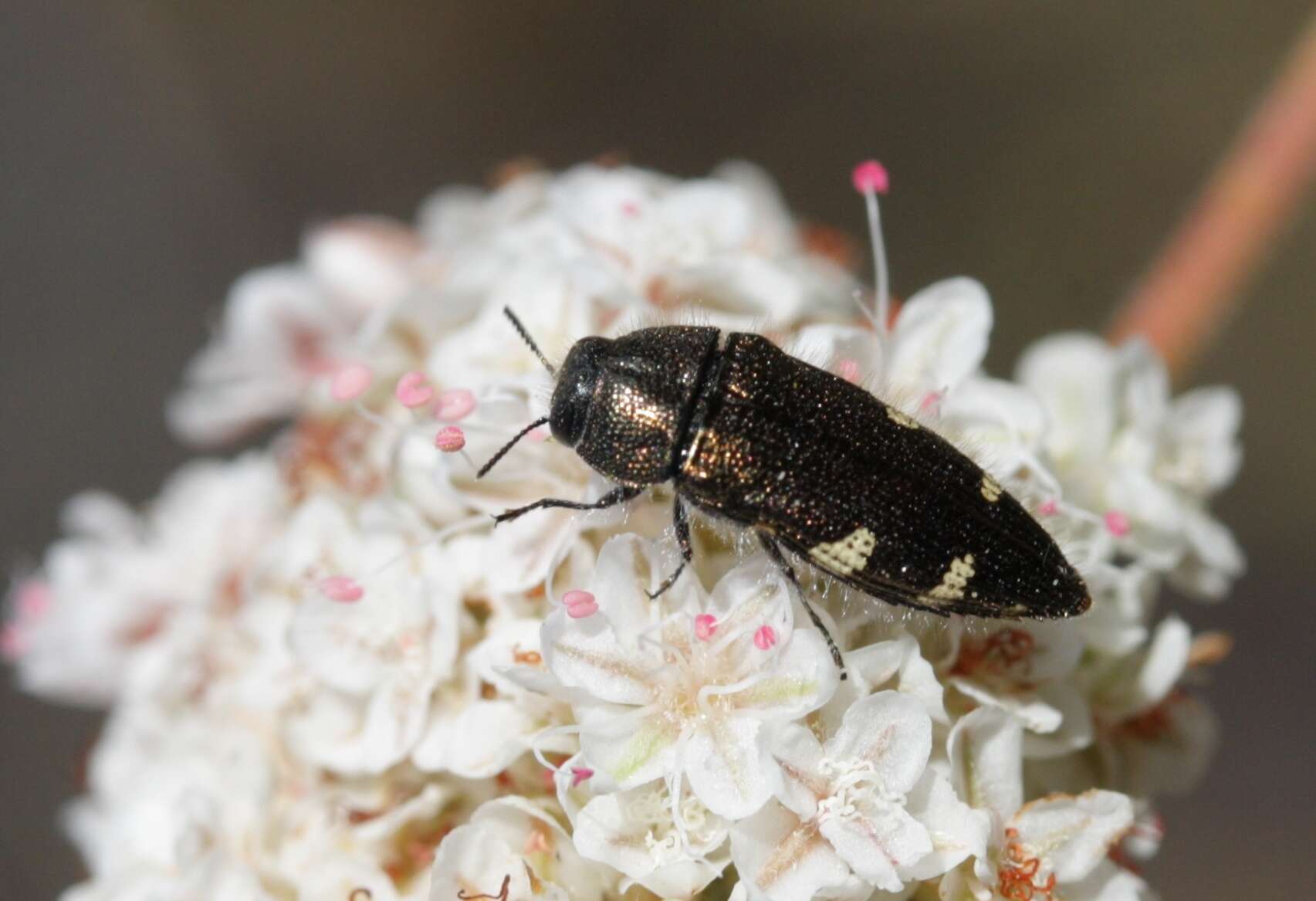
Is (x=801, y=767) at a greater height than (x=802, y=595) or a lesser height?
lesser

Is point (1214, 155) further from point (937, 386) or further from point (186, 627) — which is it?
point (186, 627)

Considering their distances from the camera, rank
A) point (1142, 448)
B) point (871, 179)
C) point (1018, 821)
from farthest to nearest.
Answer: point (1142, 448), point (871, 179), point (1018, 821)

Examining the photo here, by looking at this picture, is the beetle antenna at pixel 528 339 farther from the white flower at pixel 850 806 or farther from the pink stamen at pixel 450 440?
the white flower at pixel 850 806

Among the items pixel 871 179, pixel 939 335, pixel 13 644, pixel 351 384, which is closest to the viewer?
pixel 939 335

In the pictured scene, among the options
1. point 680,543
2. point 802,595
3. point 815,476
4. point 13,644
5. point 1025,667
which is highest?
point 815,476

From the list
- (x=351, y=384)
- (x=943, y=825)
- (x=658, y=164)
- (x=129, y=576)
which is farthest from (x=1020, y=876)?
(x=658, y=164)

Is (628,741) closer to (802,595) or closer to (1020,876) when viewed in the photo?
(802,595)

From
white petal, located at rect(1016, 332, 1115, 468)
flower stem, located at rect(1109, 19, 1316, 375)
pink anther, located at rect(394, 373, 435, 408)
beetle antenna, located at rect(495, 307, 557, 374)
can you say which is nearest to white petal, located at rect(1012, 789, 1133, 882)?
white petal, located at rect(1016, 332, 1115, 468)
